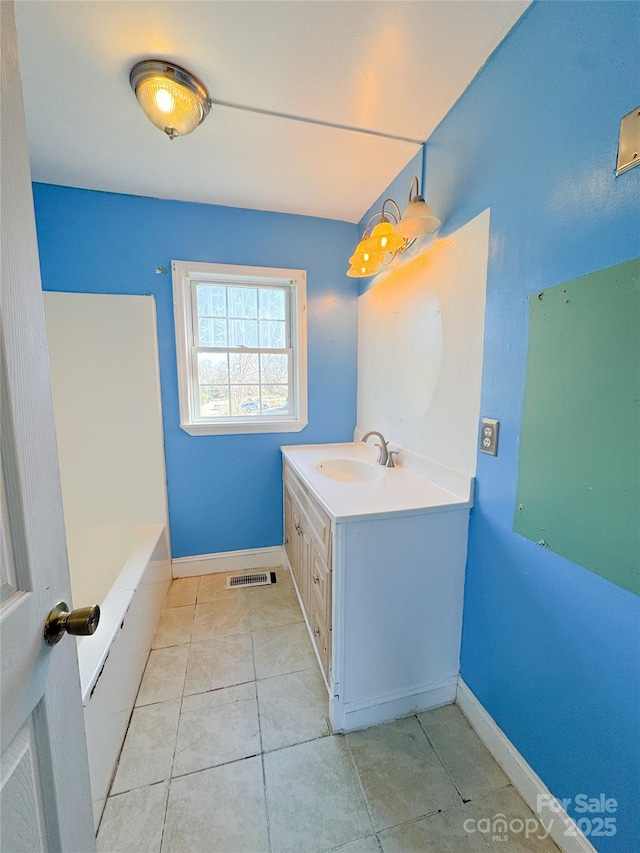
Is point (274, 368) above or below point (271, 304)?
below

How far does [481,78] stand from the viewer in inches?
46.1

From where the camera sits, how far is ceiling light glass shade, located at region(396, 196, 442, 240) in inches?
50.2

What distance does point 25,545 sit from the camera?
52 centimetres

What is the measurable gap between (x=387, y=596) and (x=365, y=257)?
148cm

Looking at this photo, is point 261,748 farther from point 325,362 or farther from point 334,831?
point 325,362

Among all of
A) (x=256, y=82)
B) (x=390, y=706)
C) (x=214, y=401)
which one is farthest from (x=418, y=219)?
(x=390, y=706)

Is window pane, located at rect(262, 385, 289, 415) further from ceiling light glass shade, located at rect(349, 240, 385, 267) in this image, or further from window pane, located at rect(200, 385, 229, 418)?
ceiling light glass shade, located at rect(349, 240, 385, 267)

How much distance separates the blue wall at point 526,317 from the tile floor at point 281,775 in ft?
0.88

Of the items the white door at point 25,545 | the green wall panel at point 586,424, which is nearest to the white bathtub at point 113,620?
the white door at point 25,545

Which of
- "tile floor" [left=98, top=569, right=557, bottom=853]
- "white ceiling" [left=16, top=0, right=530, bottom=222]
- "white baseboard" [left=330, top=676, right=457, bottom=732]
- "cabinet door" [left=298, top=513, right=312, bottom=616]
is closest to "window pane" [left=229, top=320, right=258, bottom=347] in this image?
"white ceiling" [left=16, top=0, right=530, bottom=222]

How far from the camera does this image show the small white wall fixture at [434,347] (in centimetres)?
128

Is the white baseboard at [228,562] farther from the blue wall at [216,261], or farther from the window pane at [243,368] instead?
the window pane at [243,368]

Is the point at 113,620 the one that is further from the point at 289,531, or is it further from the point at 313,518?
the point at 289,531

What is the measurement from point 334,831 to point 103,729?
809 mm
